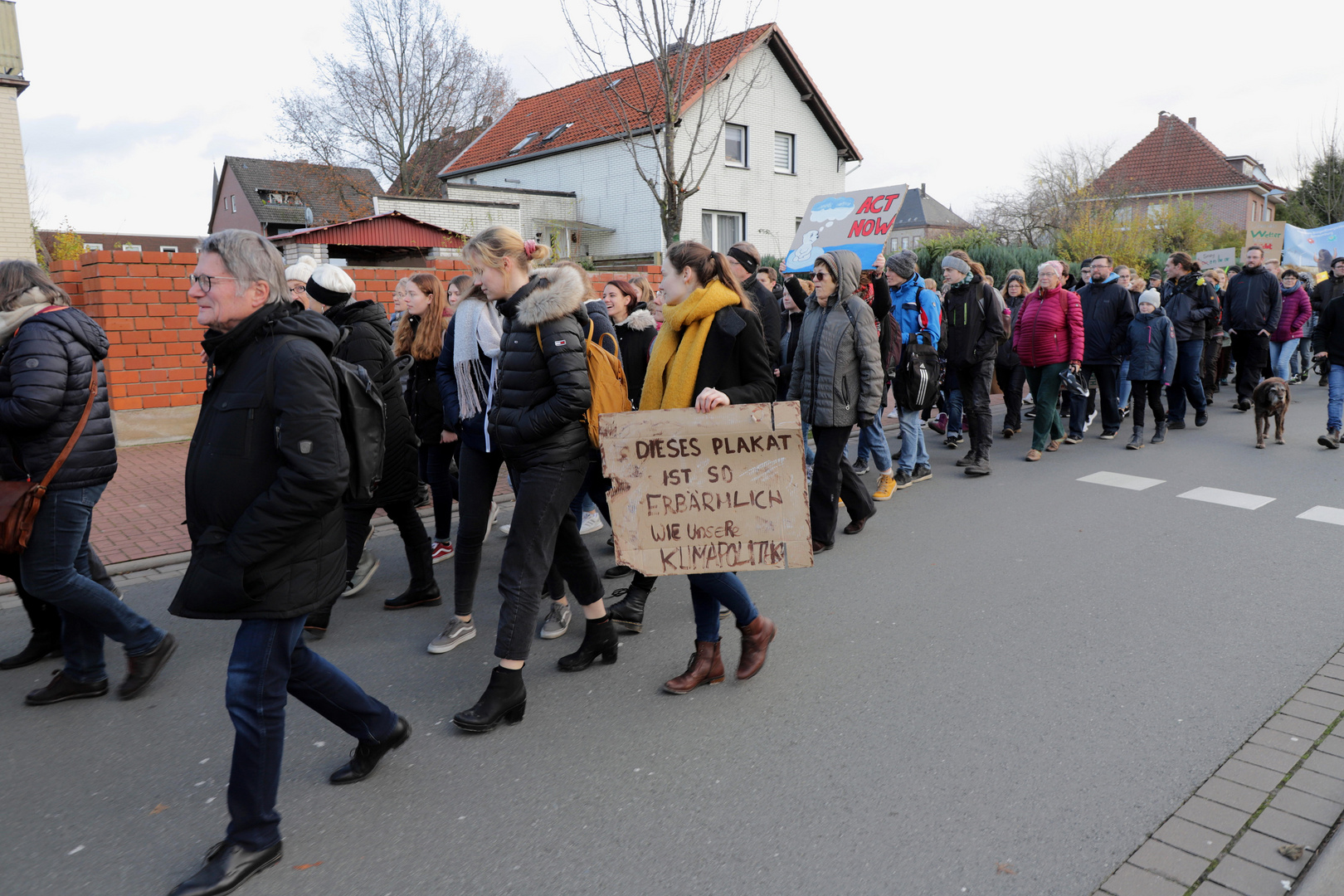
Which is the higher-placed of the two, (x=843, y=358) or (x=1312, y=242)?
(x=1312, y=242)

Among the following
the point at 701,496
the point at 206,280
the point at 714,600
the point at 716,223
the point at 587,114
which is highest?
the point at 587,114

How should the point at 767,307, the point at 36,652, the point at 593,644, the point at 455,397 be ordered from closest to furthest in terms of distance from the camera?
1. the point at 593,644
2. the point at 36,652
3. the point at 455,397
4. the point at 767,307

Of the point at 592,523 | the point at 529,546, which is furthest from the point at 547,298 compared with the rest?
the point at 592,523

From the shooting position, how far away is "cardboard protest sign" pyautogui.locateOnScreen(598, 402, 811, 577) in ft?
11.8

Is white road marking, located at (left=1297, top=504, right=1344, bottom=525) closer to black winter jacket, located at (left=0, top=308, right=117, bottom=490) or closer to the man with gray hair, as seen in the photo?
the man with gray hair

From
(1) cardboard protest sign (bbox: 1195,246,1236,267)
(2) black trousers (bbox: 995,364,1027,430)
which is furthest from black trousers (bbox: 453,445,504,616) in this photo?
(1) cardboard protest sign (bbox: 1195,246,1236,267)

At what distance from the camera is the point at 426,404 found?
580 centimetres

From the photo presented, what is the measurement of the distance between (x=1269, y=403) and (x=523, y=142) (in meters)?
30.4

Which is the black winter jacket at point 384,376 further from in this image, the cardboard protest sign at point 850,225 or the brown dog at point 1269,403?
the brown dog at point 1269,403

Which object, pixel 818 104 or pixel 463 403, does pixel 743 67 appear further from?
pixel 463 403

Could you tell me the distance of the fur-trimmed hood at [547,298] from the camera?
3.61 meters

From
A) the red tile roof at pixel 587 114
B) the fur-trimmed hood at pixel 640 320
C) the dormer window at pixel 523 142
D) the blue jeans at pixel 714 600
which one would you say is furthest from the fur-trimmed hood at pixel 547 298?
the dormer window at pixel 523 142

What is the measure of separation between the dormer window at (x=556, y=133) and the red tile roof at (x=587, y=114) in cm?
8

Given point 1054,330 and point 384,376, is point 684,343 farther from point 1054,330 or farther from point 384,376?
point 1054,330
